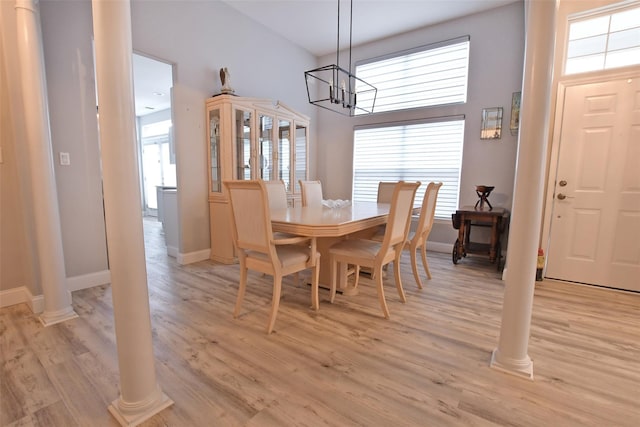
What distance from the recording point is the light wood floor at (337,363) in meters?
1.28

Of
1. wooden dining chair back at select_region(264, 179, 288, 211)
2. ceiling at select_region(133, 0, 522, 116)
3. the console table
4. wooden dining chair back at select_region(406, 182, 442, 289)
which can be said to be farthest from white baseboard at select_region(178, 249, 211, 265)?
the console table

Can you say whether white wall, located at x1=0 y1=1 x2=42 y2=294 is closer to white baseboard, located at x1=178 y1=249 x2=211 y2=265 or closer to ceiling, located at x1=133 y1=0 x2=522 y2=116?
white baseboard, located at x1=178 y1=249 x2=211 y2=265

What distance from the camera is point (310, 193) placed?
10.7 ft

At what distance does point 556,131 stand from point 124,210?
12.1 feet

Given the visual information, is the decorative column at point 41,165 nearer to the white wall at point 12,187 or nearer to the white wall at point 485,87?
the white wall at point 12,187

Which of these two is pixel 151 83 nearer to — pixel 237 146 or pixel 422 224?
pixel 237 146

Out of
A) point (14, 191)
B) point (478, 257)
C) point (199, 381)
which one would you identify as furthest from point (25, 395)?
point (478, 257)

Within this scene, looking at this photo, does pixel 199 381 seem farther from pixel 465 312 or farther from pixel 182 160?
pixel 182 160

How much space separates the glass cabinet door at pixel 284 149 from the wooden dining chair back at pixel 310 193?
100 cm

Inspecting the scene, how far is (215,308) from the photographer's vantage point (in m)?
2.29

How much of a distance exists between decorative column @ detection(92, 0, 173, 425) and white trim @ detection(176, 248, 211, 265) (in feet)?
7.43

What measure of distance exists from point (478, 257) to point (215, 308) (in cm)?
323

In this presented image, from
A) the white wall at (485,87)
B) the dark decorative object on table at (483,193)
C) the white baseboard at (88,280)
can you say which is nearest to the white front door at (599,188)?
the dark decorative object on table at (483,193)

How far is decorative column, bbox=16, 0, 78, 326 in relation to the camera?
1906 mm
